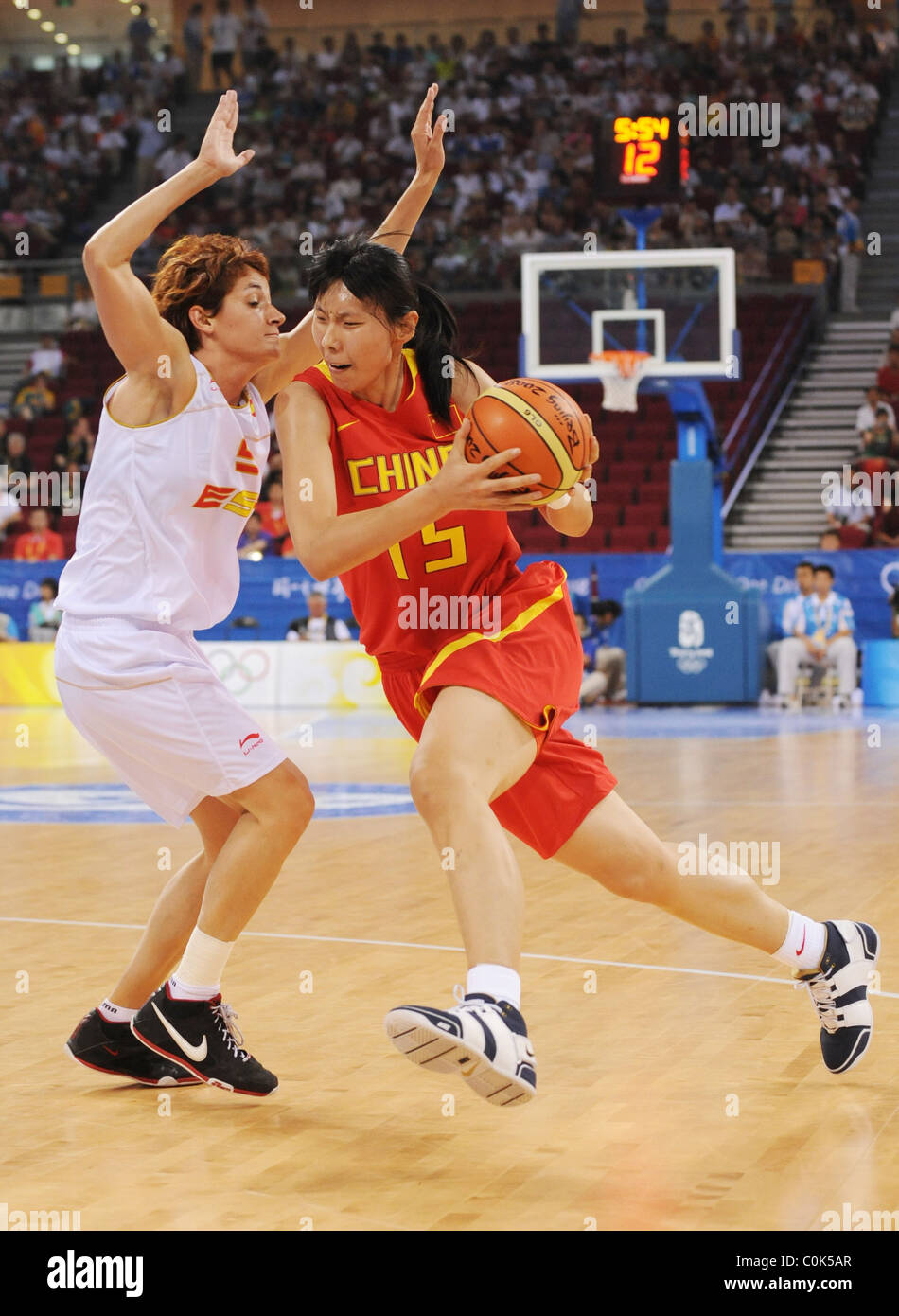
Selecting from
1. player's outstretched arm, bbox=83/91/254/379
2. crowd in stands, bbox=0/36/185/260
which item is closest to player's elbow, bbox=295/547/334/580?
player's outstretched arm, bbox=83/91/254/379

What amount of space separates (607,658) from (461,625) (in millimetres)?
12510

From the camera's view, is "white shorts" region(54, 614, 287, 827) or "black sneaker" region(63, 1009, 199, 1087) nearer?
"white shorts" region(54, 614, 287, 827)

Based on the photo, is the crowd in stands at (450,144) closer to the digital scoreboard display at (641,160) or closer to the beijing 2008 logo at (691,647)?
the beijing 2008 logo at (691,647)

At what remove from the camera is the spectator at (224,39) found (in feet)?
85.6

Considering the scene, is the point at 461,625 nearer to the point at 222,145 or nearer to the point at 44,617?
the point at 222,145

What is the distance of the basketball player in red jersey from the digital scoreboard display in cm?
1091

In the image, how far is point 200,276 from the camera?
3.76 meters

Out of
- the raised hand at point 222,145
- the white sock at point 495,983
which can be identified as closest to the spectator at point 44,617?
the raised hand at point 222,145

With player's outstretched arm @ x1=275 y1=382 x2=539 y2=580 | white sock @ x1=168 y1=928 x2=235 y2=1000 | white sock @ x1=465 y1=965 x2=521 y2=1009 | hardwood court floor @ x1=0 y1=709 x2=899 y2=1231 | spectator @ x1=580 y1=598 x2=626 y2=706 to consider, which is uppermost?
player's outstretched arm @ x1=275 y1=382 x2=539 y2=580

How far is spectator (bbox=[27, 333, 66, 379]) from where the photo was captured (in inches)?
869

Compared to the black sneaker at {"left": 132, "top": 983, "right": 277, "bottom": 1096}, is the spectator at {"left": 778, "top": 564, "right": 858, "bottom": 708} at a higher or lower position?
lower

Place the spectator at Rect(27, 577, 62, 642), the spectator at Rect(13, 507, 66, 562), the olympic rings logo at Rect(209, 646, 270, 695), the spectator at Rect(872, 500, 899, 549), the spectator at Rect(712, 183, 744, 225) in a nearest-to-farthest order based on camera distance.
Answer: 1. the olympic rings logo at Rect(209, 646, 270, 695)
2. the spectator at Rect(872, 500, 899, 549)
3. the spectator at Rect(27, 577, 62, 642)
4. the spectator at Rect(13, 507, 66, 562)
5. the spectator at Rect(712, 183, 744, 225)

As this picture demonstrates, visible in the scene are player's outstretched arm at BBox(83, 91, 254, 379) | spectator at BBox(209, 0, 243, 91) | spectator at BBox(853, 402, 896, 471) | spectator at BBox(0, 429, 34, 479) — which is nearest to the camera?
player's outstretched arm at BBox(83, 91, 254, 379)

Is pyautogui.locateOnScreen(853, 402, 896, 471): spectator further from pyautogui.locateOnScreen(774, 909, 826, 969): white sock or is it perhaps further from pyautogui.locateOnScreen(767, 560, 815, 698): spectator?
pyautogui.locateOnScreen(774, 909, 826, 969): white sock
